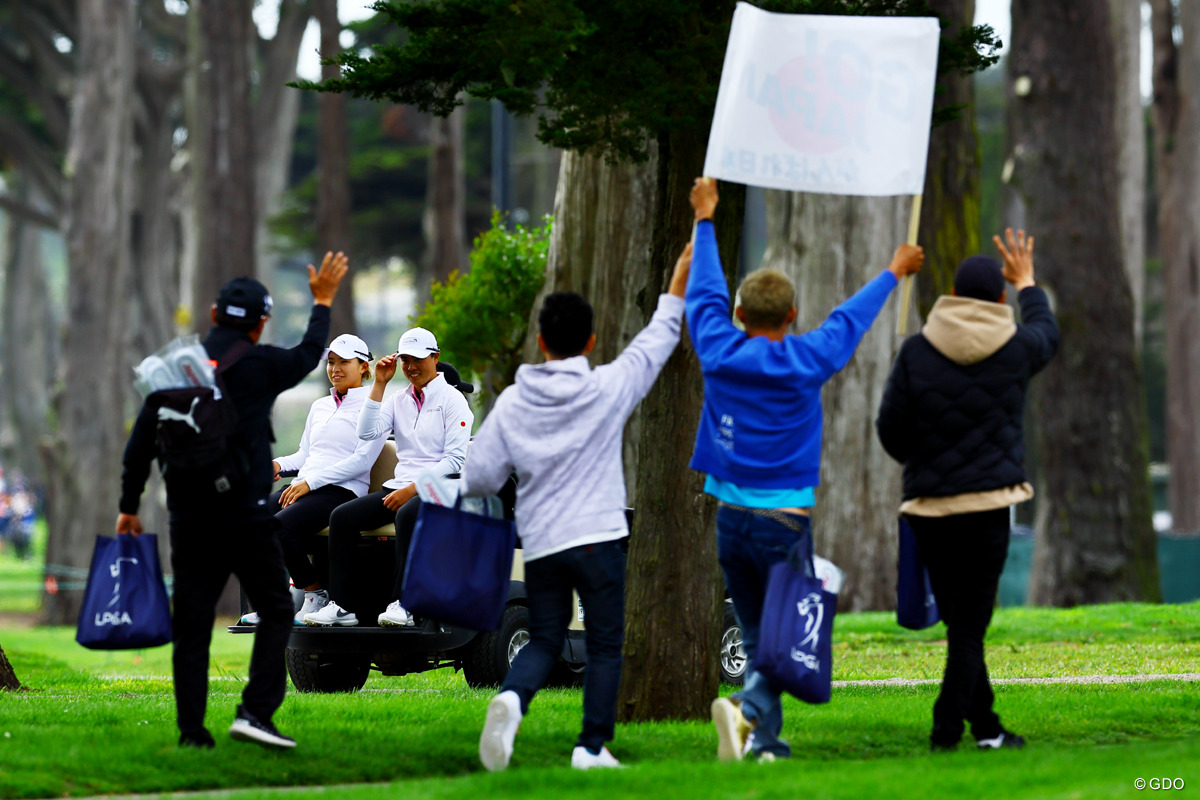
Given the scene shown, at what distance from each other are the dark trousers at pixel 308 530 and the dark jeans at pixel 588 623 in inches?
120

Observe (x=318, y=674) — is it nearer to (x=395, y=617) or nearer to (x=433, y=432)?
(x=395, y=617)

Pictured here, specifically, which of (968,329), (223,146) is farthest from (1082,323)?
(968,329)

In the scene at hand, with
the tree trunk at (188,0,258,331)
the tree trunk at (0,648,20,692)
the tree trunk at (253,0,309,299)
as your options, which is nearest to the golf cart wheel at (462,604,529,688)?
the tree trunk at (0,648,20,692)

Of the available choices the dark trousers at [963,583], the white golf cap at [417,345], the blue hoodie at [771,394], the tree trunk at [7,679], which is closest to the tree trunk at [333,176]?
the tree trunk at [7,679]

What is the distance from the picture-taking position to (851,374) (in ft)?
59.4

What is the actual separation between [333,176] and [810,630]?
2423 cm

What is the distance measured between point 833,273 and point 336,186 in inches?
531

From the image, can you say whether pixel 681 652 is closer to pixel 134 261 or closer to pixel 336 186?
pixel 336 186

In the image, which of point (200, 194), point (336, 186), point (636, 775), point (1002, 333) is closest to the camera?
point (636, 775)

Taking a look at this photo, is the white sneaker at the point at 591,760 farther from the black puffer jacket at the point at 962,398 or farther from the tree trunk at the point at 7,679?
the tree trunk at the point at 7,679

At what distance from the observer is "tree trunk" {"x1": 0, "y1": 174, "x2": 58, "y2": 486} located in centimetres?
4559

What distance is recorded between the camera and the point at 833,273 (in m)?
18.0

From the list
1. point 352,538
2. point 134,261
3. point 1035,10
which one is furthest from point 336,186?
point 352,538

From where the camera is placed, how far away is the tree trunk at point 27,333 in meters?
45.6
